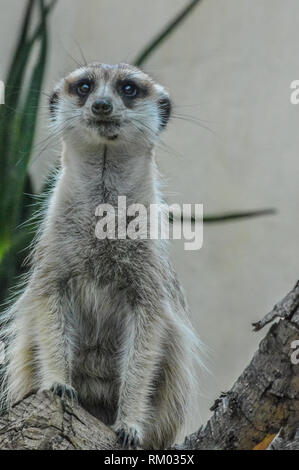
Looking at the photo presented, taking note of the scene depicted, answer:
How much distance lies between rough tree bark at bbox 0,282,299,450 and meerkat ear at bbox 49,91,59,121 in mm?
1033

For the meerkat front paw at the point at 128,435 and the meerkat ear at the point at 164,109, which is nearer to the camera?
the meerkat front paw at the point at 128,435

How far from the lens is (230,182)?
14.1ft

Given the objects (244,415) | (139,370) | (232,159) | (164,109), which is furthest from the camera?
(232,159)

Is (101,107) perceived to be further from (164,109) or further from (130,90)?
(164,109)

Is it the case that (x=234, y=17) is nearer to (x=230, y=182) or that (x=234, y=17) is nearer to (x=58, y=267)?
(x=230, y=182)

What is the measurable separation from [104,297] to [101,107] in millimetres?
573

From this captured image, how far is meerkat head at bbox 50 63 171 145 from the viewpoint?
2.35m

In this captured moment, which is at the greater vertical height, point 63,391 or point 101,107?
point 101,107

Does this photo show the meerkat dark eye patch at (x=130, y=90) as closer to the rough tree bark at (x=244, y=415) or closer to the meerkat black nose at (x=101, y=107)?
the meerkat black nose at (x=101, y=107)

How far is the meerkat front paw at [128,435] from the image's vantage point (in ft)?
6.56

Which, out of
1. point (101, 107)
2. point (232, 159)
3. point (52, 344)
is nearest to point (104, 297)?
point (52, 344)

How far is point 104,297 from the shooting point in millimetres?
2287

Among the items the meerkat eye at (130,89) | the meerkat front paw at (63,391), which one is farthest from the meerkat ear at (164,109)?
the meerkat front paw at (63,391)

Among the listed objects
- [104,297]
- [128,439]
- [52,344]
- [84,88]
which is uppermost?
[84,88]
